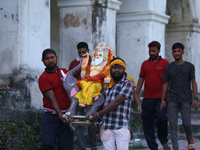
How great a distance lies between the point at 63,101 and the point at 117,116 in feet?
2.77

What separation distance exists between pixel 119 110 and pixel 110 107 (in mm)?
152

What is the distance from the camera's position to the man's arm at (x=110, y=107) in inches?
180

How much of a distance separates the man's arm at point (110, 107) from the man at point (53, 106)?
1.71 ft

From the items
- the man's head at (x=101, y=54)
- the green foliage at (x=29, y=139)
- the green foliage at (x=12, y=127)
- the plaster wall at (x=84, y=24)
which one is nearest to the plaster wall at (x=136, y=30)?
the plaster wall at (x=84, y=24)

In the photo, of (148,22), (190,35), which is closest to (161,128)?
(148,22)

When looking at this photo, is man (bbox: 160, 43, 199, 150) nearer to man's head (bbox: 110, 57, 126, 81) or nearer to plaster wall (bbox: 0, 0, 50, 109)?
man's head (bbox: 110, 57, 126, 81)

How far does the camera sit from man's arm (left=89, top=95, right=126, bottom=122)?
15.0 feet

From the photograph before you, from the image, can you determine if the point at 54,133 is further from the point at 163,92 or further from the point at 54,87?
the point at 163,92

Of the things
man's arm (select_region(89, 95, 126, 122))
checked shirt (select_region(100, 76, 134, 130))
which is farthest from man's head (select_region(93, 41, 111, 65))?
man's arm (select_region(89, 95, 126, 122))

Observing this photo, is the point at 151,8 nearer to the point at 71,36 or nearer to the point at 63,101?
the point at 71,36

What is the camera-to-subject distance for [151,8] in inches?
386

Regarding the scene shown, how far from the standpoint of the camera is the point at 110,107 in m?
4.56

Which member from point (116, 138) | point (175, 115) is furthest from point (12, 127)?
point (175, 115)

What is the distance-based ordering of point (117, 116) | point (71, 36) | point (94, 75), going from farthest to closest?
point (71, 36), point (94, 75), point (117, 116)
